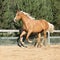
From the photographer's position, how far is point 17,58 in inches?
354

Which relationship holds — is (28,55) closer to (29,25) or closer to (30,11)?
(29,25)

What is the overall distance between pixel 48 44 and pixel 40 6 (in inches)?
119

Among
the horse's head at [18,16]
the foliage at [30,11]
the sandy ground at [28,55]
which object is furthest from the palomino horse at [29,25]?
the sandy ground at [28,55]

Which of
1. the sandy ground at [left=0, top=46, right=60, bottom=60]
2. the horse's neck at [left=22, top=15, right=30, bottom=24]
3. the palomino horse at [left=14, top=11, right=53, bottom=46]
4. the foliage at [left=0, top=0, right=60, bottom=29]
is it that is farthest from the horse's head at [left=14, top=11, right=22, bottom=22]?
the sandy ground at [left=0, top=46, right=60, bottom=60]

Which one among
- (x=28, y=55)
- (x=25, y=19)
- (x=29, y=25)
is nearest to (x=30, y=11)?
(x=25, y=19)

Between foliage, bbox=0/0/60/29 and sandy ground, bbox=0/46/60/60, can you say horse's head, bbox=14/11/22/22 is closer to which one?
foliage, bbox=0/0/60/29

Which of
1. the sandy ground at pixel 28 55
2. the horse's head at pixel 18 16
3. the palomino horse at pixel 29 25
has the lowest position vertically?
the sandy ground at pixel 28 55

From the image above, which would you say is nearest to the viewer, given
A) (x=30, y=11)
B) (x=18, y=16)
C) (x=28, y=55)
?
(x=28, y=55)

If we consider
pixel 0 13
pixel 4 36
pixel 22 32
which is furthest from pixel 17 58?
pixel 0 13

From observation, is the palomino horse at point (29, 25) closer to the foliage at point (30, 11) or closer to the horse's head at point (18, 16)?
the horse's head at point (18, 16)

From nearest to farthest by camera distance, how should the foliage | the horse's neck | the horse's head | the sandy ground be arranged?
the sandy ground < the horse's head < the horse's neck < the foliage

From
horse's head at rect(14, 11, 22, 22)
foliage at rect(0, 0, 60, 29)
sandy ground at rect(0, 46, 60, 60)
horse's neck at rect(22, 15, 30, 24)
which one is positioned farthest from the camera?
foliage at rect(0, 0, 60, 29)

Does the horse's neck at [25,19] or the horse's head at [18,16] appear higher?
the horse's head at [18,16]

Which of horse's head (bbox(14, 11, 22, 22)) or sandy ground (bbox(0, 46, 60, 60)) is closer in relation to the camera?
sandy ground (bbox(0, 46, 60, 60))
